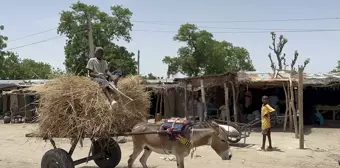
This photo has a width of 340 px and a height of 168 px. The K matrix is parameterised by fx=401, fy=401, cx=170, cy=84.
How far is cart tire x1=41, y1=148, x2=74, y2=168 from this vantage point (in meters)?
7.28

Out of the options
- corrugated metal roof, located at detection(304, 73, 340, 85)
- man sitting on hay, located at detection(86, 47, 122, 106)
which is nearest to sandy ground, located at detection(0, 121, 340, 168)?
man sitting on hay, located at detection(86, 47, 122, 106)

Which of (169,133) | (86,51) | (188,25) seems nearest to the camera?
(169,133)

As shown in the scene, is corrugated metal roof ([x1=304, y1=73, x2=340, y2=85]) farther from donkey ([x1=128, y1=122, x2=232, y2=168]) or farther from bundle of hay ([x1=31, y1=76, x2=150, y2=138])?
bundle of hay ([x1=31, y1=76, x2=150, y2=138])

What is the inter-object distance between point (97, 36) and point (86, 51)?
1888 mm

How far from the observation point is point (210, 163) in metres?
10.2

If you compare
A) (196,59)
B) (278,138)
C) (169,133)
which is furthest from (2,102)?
(169,133)

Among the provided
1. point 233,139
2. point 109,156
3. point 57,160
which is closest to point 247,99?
point 233,139

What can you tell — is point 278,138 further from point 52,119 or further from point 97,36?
point 97,36

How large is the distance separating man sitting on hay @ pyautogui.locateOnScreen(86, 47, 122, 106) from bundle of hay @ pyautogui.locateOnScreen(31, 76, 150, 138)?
0.10 m

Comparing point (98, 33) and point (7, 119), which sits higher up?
point (98, 33)

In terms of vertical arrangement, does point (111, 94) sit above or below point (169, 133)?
above

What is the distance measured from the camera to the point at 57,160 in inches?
289

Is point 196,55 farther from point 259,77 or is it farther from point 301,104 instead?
point 301,104

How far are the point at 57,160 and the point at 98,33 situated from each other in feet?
93.7
